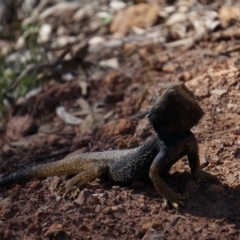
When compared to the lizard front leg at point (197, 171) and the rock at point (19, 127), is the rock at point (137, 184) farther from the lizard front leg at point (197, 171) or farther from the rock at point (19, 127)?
the rock at point (19, 127)

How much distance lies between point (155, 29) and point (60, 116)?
197 cm

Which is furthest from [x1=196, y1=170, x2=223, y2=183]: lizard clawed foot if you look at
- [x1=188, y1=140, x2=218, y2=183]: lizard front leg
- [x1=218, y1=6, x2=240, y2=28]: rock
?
[x1=218, y1=6, x2=240, y2=28]: rock

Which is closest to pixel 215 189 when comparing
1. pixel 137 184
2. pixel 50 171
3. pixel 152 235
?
pixel 137 184

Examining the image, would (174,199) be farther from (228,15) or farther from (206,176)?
(228,15)

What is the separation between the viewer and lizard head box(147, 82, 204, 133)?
14.9 ft

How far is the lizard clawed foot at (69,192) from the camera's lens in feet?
16.7

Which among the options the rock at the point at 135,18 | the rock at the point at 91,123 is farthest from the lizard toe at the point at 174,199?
the rock at the point at 135,18

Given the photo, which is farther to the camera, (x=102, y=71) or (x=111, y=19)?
(x=111, y=19)

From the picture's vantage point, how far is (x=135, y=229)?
450cm

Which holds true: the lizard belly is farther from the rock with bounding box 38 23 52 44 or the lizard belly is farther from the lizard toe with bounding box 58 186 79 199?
the rock with bounding box 38 23 52 44

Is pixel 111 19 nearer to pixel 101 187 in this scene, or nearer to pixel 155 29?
pixel 155 29

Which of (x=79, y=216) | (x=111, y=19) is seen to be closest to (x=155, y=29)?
(x=111, y=19)

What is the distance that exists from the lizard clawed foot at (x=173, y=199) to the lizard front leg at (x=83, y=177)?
80 cm

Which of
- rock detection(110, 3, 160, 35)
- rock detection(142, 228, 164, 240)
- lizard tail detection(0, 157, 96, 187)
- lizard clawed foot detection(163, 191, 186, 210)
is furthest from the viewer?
rock detection(110, 3, 160, 35)
